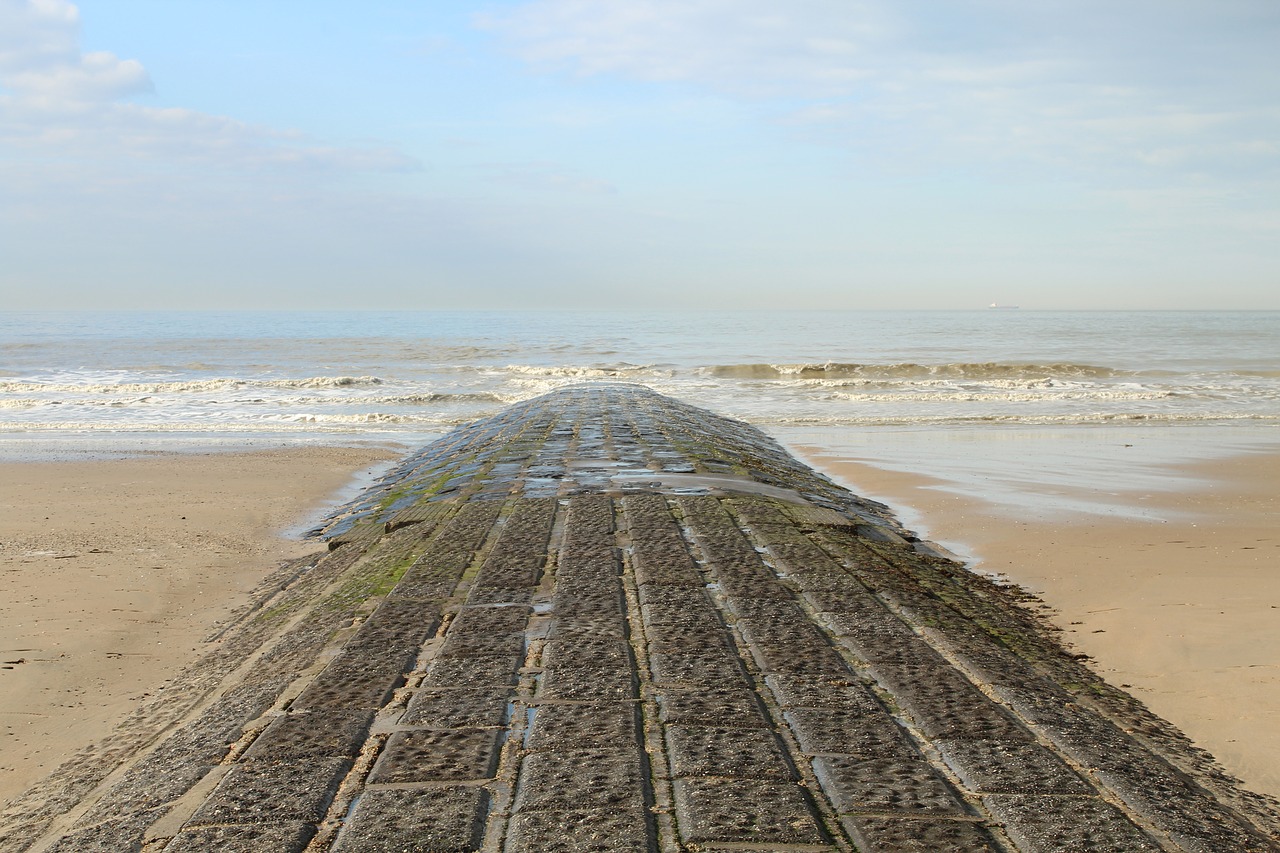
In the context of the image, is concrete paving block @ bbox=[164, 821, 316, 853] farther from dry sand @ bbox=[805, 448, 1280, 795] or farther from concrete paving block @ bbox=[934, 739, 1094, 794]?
dry sand @ bbox=[805, 448, 1280, 795]

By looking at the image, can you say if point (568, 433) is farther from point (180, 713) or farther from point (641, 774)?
point (641, 774)

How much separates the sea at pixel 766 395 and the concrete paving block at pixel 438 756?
7742 mm

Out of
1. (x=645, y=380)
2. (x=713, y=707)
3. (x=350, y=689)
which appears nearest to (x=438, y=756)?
(x=350, y=689)

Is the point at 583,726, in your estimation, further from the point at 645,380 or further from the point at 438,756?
the point at 645,380

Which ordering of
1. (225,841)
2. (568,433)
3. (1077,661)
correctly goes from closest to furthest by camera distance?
(225,841), (1077,661), (568,433)

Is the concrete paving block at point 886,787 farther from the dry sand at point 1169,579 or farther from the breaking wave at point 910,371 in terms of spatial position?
the breaking wave at point 910,371

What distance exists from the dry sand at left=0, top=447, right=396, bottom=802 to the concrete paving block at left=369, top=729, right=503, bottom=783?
1577mm

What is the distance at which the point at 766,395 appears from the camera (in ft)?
82.6

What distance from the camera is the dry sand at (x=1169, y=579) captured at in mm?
3926

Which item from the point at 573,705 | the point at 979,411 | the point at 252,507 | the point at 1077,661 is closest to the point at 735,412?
the point at 979,411

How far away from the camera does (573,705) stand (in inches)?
116

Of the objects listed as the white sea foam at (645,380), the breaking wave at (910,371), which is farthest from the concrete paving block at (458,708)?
the breaking wave at (910,371)

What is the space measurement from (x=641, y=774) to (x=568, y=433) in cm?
878

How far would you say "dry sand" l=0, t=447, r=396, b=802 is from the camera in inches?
164
